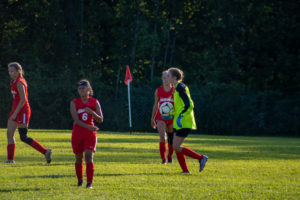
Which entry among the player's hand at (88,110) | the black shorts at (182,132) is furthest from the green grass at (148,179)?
the player's hand at (88,110)

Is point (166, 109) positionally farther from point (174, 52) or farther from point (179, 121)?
point (174, 52)

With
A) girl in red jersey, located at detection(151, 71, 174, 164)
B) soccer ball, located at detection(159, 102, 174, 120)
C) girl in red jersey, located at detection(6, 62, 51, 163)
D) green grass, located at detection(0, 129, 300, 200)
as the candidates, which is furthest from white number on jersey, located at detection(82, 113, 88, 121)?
girl in red jersey, located at detection(151, 71, 174, 164)

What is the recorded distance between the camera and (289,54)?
35.1m

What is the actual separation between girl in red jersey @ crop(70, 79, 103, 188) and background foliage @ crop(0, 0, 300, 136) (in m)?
22.0

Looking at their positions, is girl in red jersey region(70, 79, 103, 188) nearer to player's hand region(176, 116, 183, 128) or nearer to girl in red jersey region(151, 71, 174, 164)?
player's hand region(176, 116, 183, 128)

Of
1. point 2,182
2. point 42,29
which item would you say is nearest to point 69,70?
point 42,29

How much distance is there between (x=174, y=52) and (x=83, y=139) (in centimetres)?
3276

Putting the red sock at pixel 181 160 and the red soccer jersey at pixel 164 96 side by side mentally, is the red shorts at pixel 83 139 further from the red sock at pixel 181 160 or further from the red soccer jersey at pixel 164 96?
the red soccer jersey at pixel 164 96

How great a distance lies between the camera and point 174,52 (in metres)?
40.5

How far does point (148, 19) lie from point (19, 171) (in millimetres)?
30017

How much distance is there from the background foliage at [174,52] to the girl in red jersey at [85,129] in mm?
22002

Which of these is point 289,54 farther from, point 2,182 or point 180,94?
point 2,182

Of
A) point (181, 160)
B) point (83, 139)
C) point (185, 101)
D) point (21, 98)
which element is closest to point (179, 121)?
point (185, 101)

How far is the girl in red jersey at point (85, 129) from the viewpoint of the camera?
802cm
